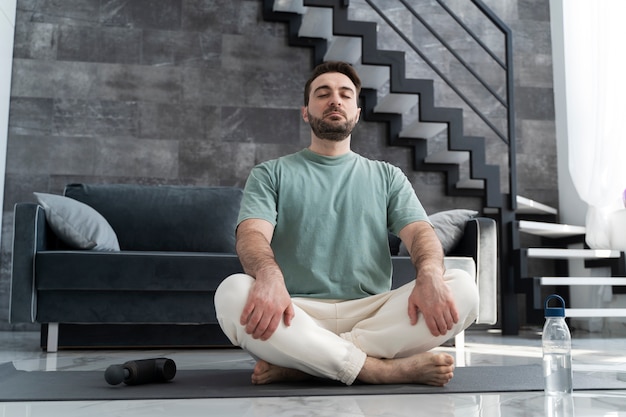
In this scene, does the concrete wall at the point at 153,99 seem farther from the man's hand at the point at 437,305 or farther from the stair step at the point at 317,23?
the man's hand at the point at 437,305

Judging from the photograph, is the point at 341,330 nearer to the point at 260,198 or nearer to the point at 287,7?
the point at 260,198

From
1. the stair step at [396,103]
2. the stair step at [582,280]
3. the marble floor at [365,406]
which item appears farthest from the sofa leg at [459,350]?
the stair step at [396,103]

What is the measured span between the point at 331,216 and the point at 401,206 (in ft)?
0.70

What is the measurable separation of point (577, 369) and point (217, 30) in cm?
331

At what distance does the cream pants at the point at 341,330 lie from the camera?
1.70 m

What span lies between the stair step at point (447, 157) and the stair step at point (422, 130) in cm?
16

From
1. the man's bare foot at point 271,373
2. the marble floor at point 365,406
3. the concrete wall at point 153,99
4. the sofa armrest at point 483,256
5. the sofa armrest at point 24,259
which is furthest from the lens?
the concrete wall at point 153,99

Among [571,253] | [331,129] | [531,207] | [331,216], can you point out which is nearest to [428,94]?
[531,207]

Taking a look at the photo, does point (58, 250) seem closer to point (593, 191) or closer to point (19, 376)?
point (19, 376)

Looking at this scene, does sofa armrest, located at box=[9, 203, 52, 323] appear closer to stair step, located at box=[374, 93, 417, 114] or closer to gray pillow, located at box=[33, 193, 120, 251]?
gray pillow, located at box=[33, 193, 120, 251]

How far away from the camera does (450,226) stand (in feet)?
11.9

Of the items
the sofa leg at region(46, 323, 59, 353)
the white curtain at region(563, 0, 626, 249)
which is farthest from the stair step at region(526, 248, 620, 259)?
the sofa leg at region(46, 323, 59, 353)

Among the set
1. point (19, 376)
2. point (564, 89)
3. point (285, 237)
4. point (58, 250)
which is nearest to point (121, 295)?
point (58, 250)

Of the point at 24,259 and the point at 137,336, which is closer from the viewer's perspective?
the point at 24,259
